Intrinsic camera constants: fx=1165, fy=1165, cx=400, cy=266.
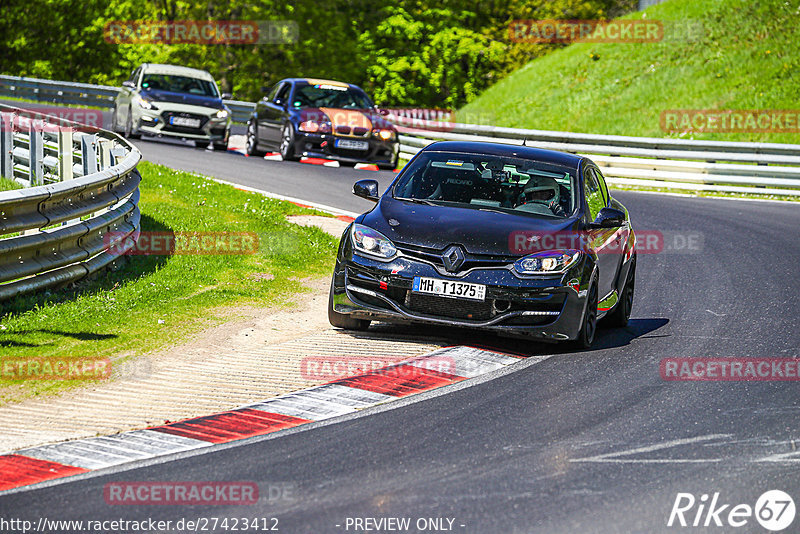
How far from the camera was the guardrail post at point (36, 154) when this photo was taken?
643 inches

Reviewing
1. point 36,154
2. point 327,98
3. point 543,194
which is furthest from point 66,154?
point 327,98

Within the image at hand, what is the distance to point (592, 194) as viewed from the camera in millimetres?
10336

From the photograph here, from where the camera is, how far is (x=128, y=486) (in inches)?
219

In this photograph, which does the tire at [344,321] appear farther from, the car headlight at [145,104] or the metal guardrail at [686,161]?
the car headlight at [145,104]

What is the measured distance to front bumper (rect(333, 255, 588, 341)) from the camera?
28.5ft

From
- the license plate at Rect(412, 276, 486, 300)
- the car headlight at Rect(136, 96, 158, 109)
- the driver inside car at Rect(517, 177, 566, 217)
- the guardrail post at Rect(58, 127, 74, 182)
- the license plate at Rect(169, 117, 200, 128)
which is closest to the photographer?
the license plate at Rect(412, 276, 486, 300)

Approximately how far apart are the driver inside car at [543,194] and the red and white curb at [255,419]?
4.94 ft

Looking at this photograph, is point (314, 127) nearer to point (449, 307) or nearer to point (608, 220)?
point (608, 220)

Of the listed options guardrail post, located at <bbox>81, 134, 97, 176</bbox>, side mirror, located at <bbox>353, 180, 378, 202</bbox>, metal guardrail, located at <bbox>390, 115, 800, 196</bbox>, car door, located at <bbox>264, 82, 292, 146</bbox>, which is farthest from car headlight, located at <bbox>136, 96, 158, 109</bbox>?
side mirror, located at <bbox>353, 180, 378, 202</bbox>

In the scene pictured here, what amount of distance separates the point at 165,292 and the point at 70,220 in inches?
58.1

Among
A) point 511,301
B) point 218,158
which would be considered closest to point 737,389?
point 511,301

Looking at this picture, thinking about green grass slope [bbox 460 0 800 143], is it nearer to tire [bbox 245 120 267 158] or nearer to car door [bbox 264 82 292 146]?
car door [bbox 264 82 292 146]

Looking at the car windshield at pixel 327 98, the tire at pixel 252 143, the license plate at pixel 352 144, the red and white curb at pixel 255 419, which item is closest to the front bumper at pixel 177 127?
the tire at pixel 252 143

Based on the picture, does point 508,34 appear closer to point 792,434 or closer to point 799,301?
point 799,301
